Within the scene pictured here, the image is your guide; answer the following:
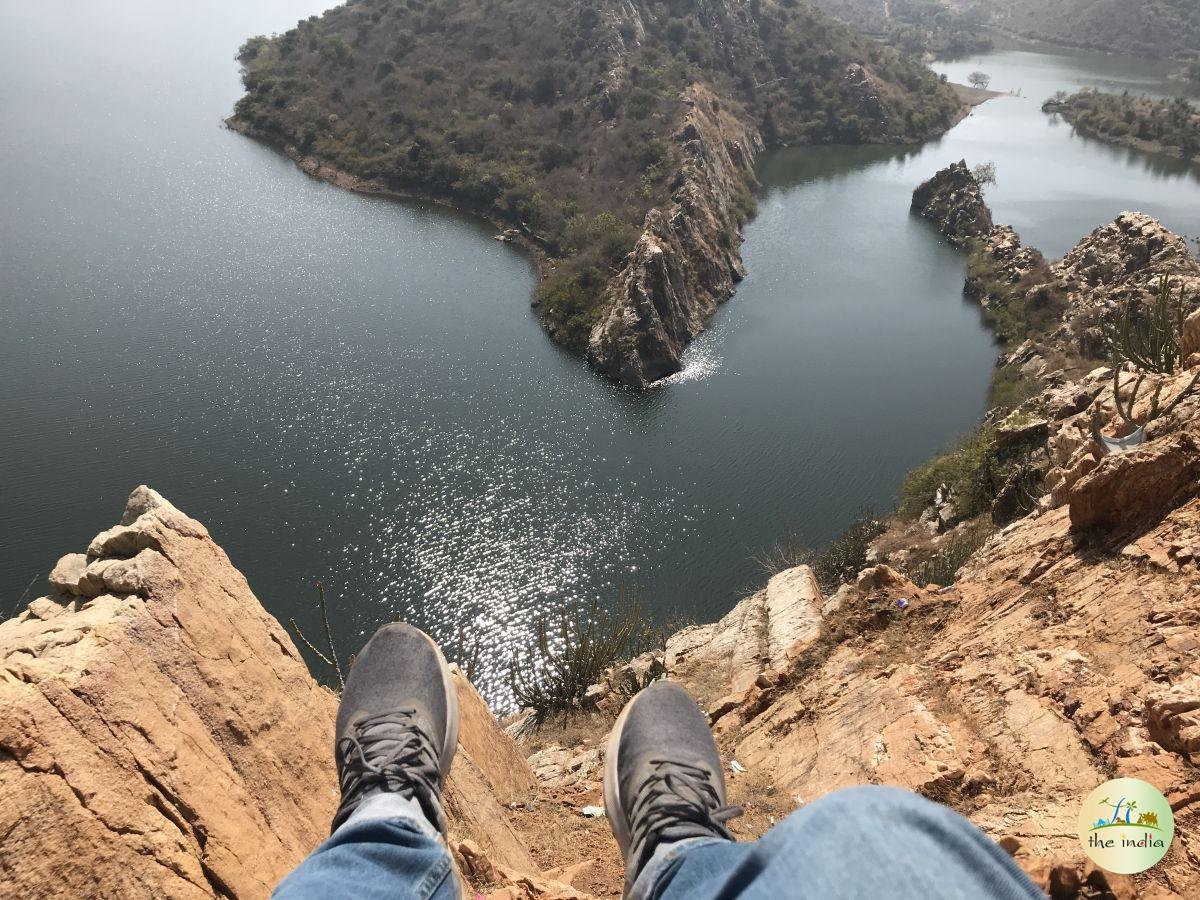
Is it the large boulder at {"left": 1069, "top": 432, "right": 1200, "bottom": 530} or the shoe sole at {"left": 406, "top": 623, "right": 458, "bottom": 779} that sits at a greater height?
the shoe sole at {"left": 406, "top": 623, "right": 458, "bottom": 779}

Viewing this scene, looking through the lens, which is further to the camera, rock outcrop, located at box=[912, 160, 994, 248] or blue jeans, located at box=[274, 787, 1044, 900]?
rock outcrop, located at box=[912, 160, 994, 248]

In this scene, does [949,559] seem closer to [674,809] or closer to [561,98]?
[674,809]

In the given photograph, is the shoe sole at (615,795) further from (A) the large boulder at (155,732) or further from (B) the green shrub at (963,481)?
(B) the green shrub at (963,481)

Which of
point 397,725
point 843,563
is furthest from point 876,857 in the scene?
point 843,563

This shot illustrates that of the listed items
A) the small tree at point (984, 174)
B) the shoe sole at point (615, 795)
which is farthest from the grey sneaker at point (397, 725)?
the small tree at point (984, 174)

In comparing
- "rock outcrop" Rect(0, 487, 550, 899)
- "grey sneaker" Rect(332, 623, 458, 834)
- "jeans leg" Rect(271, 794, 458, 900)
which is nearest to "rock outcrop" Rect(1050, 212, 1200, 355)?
"grey sneaker" Rect(332, 623, 458, 834)

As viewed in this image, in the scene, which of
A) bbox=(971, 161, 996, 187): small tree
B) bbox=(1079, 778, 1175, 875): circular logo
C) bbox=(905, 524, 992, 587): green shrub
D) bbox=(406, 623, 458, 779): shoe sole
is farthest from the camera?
bbox=(971, 161, 996, 187): small tree

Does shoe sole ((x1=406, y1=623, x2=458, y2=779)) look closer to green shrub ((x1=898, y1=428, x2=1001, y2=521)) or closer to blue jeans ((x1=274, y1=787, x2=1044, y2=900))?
blue jeans ((x1=274, y1=787, x2=1044, y2=900))
